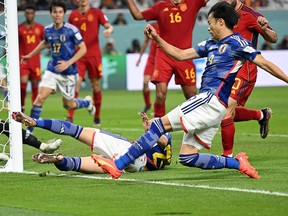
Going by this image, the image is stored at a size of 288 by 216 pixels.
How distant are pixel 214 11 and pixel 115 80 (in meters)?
20.4

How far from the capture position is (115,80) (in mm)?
29719

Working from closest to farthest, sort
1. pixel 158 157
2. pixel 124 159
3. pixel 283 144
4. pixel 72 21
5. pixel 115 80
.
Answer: pixel 124 159 < pixel 158 157 < pixel 283 144 < pixel 72 21 < pixel 115 80

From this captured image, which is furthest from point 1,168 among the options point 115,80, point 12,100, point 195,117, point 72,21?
point 115,80

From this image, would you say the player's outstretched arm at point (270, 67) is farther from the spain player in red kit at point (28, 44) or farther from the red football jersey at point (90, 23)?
the spain player in red kit at point (28, 44)

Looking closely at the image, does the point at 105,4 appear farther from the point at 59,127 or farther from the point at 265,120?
the point at 59,127

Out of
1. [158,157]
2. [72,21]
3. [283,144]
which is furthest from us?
[72,21]

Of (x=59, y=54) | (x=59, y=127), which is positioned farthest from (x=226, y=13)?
(x=59, y=54)

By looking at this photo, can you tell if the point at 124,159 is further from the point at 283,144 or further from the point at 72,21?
the point at 72,21

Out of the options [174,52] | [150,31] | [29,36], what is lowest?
[29,36]

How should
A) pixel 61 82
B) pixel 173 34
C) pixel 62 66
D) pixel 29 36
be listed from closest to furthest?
pixel 173 34
pixel 62 66
pixel 61 82
pixel 29 36

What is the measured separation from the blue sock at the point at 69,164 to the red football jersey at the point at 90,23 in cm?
930

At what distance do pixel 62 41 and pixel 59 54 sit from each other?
243 millimetres

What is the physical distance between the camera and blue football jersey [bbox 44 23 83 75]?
16031 mm

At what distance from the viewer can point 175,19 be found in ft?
45.3
